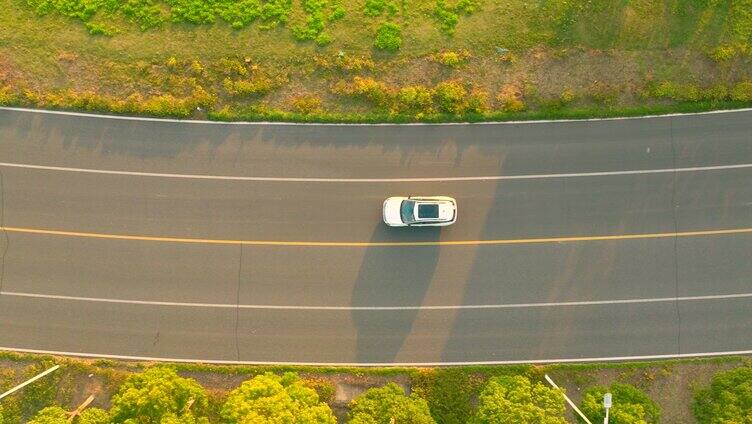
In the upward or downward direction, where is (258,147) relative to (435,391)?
upward

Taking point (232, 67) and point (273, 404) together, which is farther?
point (232, 67)

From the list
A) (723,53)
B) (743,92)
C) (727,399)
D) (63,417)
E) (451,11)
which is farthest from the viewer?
(451,11)

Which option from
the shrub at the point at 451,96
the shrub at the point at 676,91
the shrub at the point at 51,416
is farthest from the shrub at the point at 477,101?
the shrub at the point at 51,416

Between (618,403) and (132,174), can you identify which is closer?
(618,403)

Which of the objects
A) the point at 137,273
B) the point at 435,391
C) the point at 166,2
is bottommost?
the point at 435,391

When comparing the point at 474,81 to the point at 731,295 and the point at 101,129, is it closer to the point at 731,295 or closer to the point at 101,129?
the point at 731,295

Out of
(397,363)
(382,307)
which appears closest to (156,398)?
(382,307)

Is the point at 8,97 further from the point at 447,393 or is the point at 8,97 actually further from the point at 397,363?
the point at 447,393

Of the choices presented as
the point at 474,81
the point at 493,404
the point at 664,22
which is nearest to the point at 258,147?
the point at 474,81
